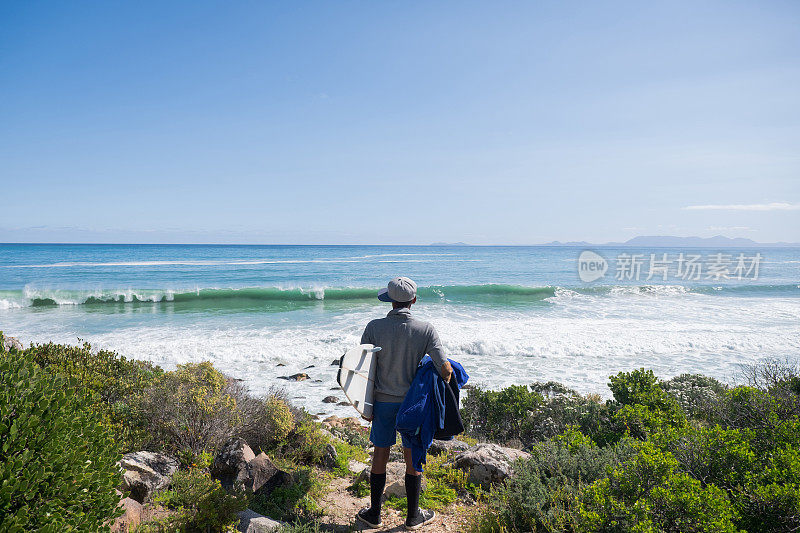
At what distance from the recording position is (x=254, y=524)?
3.78 meters

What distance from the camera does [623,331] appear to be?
17172mm

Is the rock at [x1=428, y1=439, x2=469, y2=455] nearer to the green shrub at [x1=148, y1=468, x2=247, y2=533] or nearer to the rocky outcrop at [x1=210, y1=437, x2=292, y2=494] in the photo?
the rocky outcrop at [x1=210, y1=437, x2=292, y2=494]

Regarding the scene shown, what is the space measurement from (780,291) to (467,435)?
1362 inches

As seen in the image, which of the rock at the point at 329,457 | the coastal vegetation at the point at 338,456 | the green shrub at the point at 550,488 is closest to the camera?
the coastal vegetation at the point at 338,456

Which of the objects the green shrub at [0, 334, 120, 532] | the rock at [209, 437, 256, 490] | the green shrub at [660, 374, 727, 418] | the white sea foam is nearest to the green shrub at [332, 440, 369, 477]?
the rock at [209, 437, 256, 490]

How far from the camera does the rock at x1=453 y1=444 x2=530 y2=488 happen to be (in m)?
5.07

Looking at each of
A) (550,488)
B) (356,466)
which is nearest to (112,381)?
(356,466)

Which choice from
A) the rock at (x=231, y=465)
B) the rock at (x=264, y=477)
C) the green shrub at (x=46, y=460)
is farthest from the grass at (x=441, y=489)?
the green shrub at (x=46, y=460)

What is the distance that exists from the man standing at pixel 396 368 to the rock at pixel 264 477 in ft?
3.23

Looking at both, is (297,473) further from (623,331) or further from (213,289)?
(213,289)

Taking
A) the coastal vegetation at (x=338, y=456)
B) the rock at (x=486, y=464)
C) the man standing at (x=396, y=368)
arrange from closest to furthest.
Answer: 1. the coastal vegetation at (x=338, y=456)
2. the man standing at (x=396, y=368)
3. the rock at (x=486, y=464)

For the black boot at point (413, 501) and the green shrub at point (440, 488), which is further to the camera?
the green shrub at point (440, 488)

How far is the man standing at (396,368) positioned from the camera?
163 inches

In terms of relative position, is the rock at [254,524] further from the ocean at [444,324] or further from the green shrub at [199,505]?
the ocean at [444,324]
